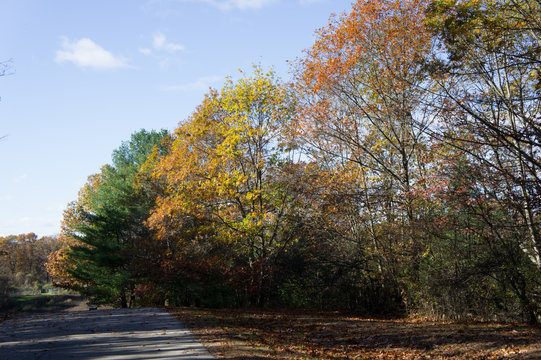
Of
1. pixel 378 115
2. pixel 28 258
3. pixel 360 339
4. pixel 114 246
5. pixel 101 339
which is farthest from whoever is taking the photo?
pixel 28 258

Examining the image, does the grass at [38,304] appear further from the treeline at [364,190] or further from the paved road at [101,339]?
the paved road at [101,339]

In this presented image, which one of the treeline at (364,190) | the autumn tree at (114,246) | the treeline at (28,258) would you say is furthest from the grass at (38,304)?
the treeline at (28,258)

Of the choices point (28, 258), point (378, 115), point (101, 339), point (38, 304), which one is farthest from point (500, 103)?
point (28, 258)

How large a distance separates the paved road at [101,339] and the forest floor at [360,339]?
0.50 meters

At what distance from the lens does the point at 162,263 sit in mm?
17234

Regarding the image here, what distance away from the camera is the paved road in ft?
22.2

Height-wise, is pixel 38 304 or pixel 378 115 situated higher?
pixel 378 115

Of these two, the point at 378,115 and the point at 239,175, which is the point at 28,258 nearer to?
the point at 239,175

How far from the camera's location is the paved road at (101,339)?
22.2 ft

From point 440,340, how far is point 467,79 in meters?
7.63

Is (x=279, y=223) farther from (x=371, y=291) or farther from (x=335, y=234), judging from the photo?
(x=371, y=291)

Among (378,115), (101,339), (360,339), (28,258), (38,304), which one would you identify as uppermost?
(378,115)

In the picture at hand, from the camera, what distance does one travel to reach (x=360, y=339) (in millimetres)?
9094

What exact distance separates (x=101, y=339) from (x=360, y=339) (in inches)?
215
